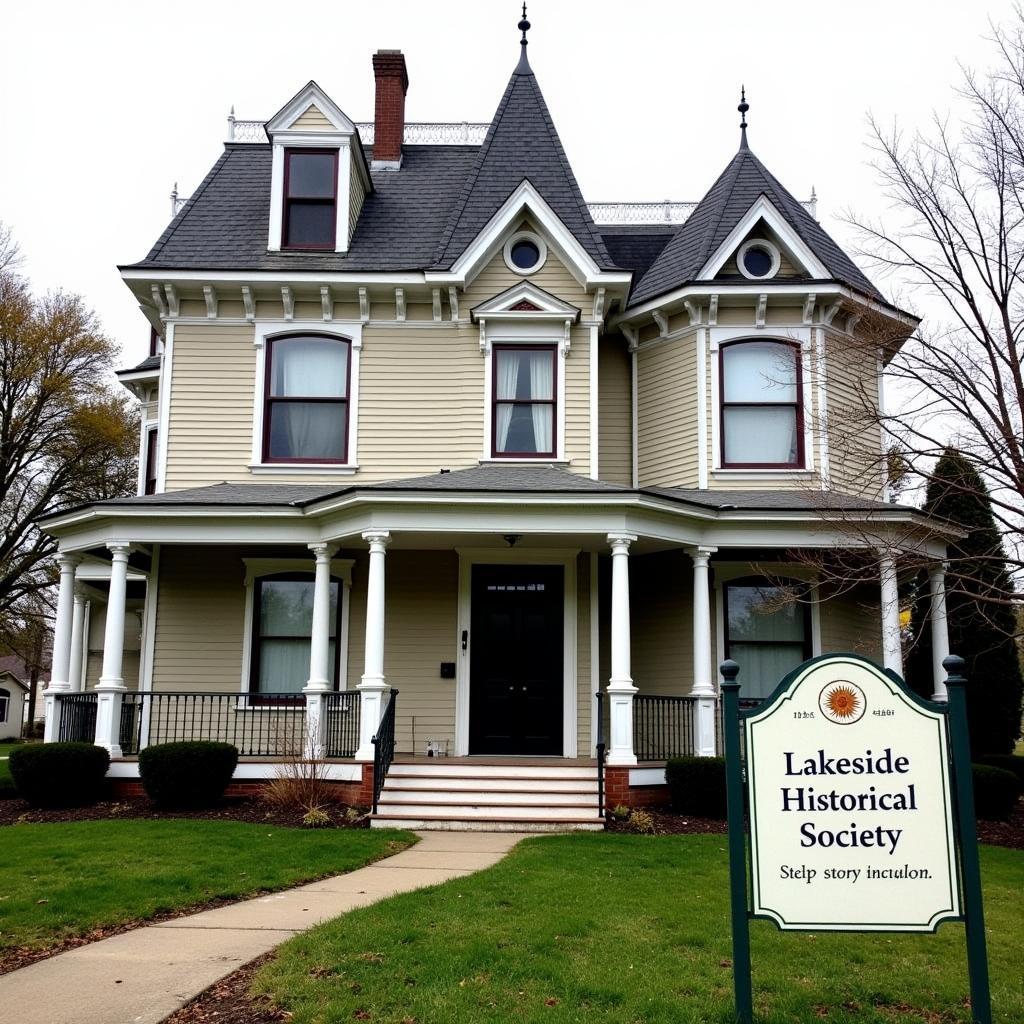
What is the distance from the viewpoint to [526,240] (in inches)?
625

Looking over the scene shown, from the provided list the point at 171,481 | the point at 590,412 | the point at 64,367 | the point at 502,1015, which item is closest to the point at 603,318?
the point at 590,412

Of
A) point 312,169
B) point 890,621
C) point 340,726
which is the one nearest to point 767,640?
point 890,621

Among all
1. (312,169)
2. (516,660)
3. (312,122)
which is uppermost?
(312,122)

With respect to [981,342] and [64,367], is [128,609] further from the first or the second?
[981,342]

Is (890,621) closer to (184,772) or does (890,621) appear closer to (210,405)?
(184,772)

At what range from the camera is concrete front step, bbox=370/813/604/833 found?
11727 mm

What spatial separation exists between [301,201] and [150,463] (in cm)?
836

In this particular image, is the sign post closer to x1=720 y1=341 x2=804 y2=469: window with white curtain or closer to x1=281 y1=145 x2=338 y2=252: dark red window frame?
x1=720 y1=341 x2=804 y2=469: window with white curtain

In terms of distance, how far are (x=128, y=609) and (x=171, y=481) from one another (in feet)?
28.3

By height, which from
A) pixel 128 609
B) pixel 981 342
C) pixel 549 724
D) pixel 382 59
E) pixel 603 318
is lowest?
pixel 549 724

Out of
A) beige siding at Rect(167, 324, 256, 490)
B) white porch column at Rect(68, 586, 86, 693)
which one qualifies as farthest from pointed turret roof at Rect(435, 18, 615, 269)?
white porch column at Rect(68, 586, 86, 693)

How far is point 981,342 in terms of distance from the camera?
1188 centimetres

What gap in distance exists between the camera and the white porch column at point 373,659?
1261cm

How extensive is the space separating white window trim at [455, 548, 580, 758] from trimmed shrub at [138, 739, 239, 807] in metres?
3.43
